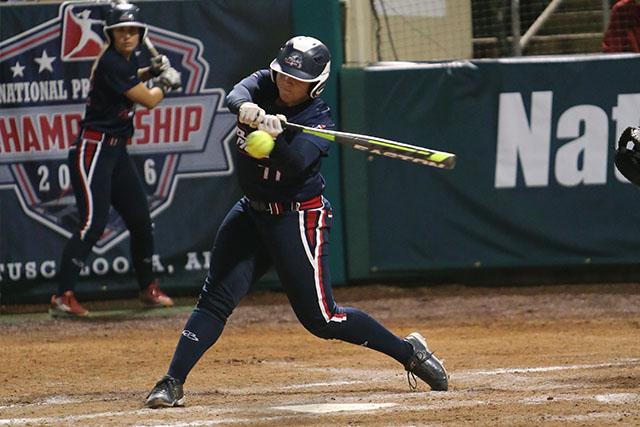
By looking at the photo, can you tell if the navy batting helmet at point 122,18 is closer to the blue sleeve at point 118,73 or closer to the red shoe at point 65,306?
the blue sleeve at point 118,73

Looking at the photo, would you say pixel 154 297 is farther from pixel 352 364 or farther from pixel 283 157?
pixel 283 157

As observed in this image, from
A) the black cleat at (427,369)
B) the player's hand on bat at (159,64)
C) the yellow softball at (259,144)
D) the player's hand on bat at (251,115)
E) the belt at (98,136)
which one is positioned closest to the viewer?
the yellow softball at (259,144)

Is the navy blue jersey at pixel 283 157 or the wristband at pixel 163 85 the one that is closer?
the navy blue jersey at pixel 283 157

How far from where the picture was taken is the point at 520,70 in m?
7.84

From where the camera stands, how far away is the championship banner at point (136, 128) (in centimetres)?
760

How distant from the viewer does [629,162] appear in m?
4.61

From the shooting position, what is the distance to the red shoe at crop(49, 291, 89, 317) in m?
7.07

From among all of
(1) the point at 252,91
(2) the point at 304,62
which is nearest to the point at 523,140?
(1) the point at 252,91

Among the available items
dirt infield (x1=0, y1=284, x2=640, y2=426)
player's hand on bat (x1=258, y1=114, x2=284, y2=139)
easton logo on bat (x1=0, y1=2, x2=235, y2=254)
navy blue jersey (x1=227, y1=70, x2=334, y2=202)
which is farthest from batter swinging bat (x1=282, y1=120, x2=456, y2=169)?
easton logo on bat (x1=0, y1=2, x2=235, y2=254)

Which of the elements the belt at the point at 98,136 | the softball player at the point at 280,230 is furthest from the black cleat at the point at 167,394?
the belt at the point at 98,136

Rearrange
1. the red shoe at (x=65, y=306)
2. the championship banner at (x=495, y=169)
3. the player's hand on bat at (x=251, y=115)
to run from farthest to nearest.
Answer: the championship banner at (x=495, y=169) < the red shoe at (x=65, y=306) < the player's hand on bat at (x=251, y=115)

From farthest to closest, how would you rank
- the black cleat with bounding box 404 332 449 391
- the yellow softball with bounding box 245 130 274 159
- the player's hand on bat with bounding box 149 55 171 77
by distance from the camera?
the player's hand on bat with bounding box 149 55 171 77
the black cleat with bounding box 404 332 449 391
the yellow softball with bounding box 245 130 274 159

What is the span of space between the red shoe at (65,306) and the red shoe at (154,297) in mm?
496

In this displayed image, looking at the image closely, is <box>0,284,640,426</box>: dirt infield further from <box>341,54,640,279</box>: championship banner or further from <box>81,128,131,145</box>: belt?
<box>81,128,131,145</box>: belt
